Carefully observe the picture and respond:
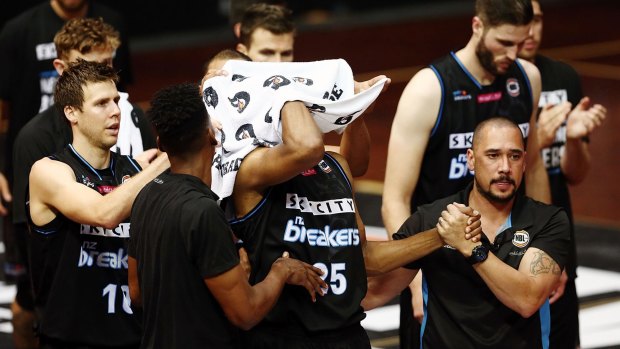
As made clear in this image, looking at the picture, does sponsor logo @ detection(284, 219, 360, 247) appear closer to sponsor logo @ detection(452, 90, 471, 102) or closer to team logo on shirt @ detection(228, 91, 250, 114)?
team logo on shirt @ detection(228, 91, 250, 114)

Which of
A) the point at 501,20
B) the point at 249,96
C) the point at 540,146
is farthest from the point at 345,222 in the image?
the point at 540,146

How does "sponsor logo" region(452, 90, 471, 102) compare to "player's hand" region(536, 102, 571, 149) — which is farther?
"player's hand" region(536, 102, 571, 149)

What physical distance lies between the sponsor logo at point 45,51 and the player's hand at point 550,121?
3.30 m

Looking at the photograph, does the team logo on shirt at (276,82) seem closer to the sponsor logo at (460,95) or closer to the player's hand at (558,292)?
the sponsor logo at (460,95)

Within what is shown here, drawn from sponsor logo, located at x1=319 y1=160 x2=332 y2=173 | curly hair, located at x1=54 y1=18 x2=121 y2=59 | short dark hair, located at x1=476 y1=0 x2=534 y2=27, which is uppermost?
short dark hair, located at x1=476 y1=0 x2=534 y2=27

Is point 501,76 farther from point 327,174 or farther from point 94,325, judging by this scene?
point 94,325

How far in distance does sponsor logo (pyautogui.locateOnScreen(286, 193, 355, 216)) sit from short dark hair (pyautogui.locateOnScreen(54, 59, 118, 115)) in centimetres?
133

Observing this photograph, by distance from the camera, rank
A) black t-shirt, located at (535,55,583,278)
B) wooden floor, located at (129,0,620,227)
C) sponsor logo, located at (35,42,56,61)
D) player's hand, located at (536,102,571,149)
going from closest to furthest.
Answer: player's hand, located at (536,102,571,149) < black t-shirt, located at (535,55,583,278) < sponsor logo, located at (35,42,56,61) < wooden floor, located at (129,0,620,227)

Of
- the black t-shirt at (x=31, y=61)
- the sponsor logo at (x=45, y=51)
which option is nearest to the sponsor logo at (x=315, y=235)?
the black t-shirt at (x=31, y=61)

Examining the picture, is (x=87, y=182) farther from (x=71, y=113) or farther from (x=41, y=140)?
(x=41, y=140)

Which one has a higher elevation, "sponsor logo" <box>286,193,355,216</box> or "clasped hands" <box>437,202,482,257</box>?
"sponsor logo" <box>286,193,355,216</box>

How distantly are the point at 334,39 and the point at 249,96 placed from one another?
16.2 m

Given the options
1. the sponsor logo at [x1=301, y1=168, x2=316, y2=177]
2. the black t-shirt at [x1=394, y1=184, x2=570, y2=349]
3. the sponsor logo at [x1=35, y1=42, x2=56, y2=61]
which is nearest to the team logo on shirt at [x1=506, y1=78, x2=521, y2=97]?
the black t-shirt at [x1=394, y1=184, x2=570, y2=349]

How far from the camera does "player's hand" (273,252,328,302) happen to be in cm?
509
